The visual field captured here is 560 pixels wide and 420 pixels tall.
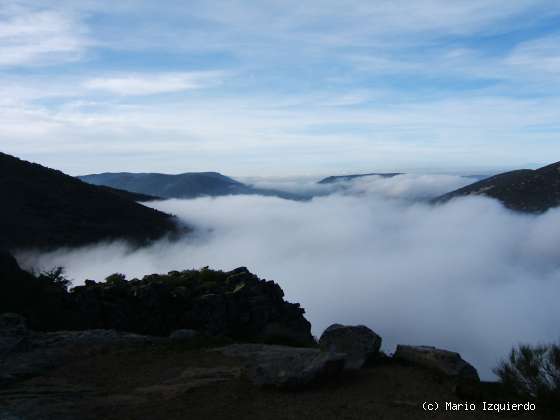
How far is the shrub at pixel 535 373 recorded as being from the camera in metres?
10.1

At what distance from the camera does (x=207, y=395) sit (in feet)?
36.2

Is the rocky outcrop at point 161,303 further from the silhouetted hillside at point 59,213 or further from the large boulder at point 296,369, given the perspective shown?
the silhouetted hillside at point 59,213

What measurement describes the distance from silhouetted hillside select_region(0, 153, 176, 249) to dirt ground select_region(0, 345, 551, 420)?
4989cm

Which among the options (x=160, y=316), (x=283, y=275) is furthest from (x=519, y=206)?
(x=160, y=316)

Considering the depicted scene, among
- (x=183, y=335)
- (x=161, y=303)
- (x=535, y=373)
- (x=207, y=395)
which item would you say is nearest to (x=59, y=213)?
(x=161, y=303)

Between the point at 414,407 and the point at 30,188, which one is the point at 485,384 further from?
the point at 30,188

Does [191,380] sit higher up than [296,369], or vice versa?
[296,369]

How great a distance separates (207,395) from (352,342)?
4180 millimetres

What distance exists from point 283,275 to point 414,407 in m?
188

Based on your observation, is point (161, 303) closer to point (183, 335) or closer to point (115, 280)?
point (115, 280)

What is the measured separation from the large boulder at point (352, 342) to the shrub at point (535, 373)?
3.07 meters

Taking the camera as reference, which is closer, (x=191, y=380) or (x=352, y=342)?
(x=191, y=380)

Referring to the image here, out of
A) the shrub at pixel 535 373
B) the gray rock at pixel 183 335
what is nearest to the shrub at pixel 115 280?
the gray rock at pixel 183 335

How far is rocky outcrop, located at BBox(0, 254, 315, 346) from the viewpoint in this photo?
2383cm
